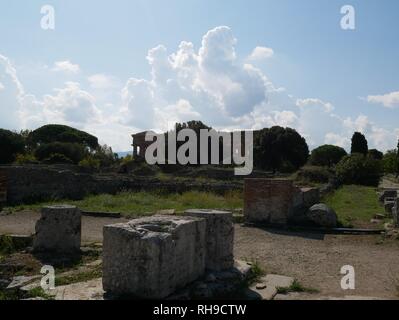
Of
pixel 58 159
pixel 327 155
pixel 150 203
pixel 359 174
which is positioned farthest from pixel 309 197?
pixel 327 155

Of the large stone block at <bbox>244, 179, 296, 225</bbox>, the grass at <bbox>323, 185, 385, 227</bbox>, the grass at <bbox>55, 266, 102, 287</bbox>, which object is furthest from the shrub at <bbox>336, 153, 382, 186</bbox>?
the grass at <bbox>55, 266, 102, 287</bbox>

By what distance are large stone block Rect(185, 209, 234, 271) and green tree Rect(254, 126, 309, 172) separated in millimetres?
A: 41325

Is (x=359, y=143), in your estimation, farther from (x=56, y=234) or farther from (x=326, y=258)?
(x=56, y=234)

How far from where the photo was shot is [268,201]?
13469 millimetres

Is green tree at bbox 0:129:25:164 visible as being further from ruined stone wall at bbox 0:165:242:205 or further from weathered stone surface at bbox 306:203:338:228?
weathered stone surface at bbox 306:203:338:228

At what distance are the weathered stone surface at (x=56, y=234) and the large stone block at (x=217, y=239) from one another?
3.27 meters

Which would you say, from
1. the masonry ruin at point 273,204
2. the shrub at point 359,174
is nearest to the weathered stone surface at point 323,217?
the masonry ruin at point 273,204

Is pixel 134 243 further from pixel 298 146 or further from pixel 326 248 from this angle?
pixel 298 146

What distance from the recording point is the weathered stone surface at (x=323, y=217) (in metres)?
12.7

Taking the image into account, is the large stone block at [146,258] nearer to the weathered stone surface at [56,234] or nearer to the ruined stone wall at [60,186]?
the weathered stone surface at [56,234]

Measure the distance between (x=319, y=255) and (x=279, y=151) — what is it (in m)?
39.7

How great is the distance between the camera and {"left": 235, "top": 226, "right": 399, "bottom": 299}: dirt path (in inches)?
278

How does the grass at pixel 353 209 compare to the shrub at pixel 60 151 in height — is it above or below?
below
